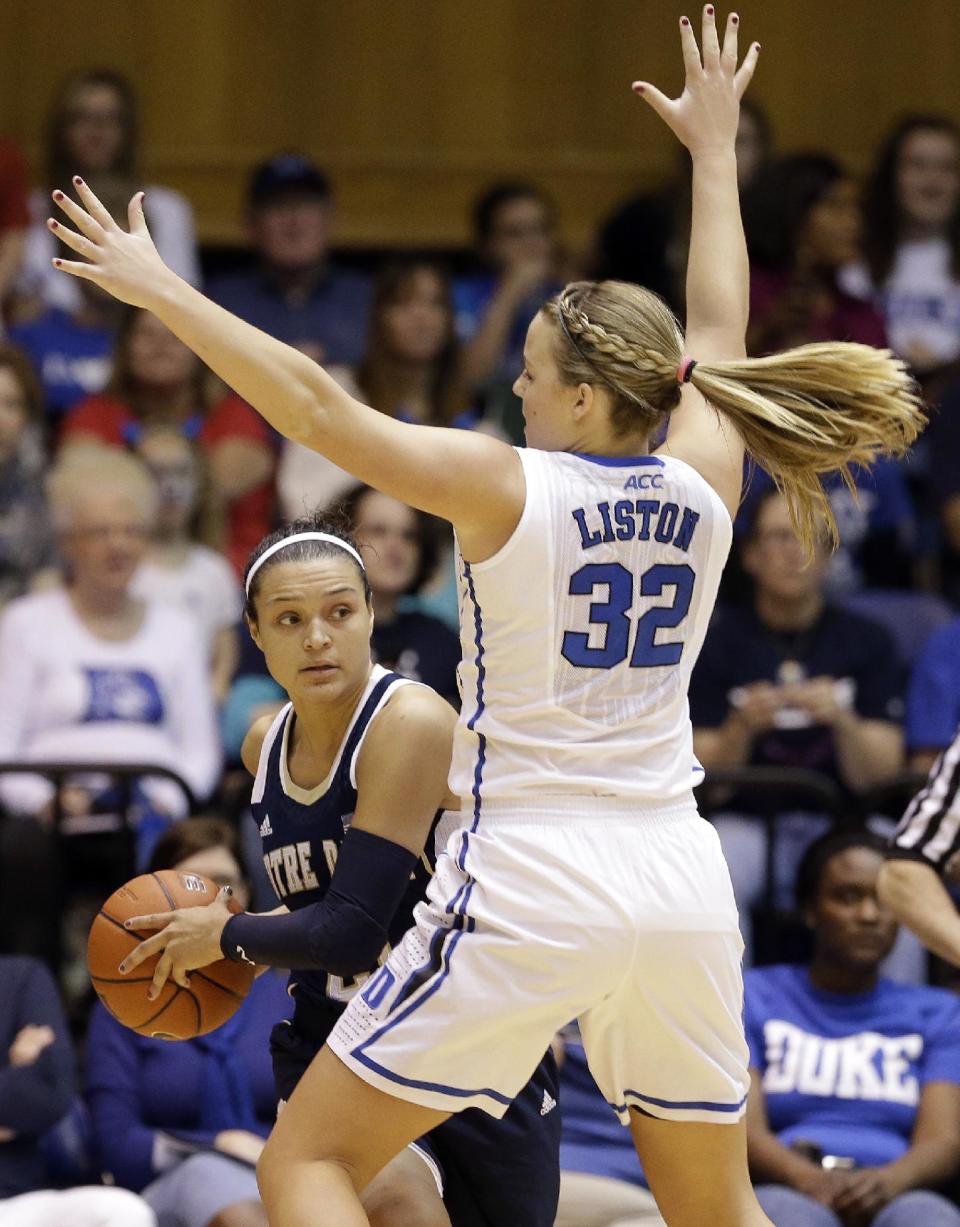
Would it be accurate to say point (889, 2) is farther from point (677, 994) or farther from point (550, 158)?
point (677, 994)

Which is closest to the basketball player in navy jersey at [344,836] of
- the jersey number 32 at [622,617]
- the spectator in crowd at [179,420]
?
the jersey number 32 at [622,617]

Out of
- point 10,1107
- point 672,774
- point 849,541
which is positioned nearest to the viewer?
point 672,774

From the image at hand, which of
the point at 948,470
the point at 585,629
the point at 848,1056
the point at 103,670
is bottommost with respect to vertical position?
the point at 848,1056

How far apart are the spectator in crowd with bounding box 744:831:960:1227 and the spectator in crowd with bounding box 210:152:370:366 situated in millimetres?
3471

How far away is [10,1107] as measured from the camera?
4.87 meters

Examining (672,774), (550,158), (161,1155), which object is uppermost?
(550,158)

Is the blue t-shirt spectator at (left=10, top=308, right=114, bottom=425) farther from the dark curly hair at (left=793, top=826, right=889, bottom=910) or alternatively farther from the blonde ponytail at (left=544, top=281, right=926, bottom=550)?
the blonde ponytail at (left=544, top=281, right=926, bottom=550)

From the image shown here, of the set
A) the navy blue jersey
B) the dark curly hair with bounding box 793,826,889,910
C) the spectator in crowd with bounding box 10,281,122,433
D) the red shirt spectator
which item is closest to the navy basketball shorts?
the navy blue jersey

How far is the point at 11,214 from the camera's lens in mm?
7832

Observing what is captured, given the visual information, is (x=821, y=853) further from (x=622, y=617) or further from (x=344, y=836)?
(x=622, y=617)

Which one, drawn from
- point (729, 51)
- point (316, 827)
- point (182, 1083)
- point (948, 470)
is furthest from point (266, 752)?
point (948, 470)

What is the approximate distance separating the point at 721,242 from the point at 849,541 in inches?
152

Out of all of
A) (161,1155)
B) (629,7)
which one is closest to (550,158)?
(629,7)

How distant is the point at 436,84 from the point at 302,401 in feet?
21.8
